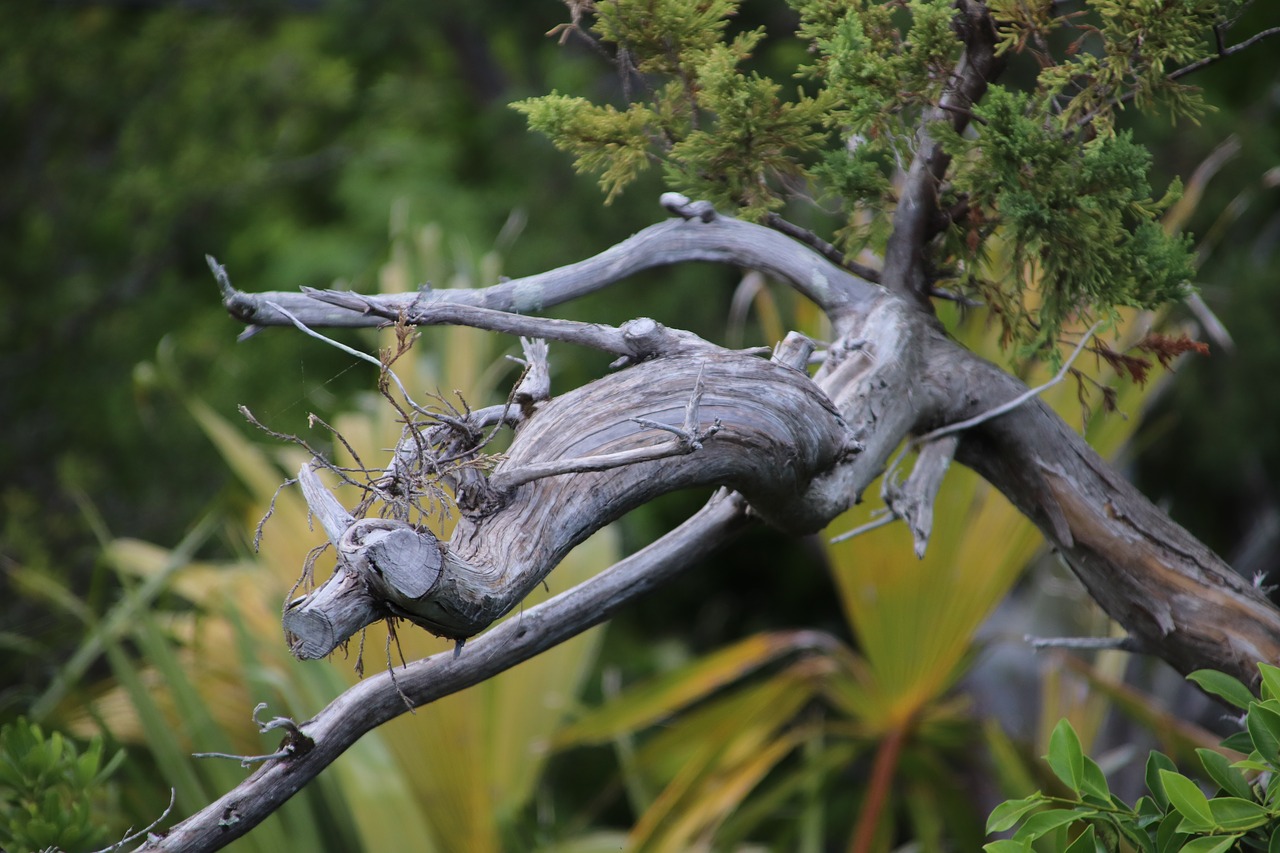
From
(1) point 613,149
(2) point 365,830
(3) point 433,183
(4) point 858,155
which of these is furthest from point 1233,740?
(3) point 433,183

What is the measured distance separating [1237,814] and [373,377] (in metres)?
2.97

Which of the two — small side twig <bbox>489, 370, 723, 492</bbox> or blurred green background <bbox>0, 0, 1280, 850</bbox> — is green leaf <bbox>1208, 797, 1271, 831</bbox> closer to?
small side twig <bbox>489, 370, 723, 492</bbox>

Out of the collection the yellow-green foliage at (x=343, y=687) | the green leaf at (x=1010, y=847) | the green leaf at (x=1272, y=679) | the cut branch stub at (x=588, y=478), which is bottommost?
the yellow-green foliage at (x=343, y=687)

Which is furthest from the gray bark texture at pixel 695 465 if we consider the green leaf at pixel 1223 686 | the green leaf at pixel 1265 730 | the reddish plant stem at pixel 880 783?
the reddish plant stem at pixel 880 783

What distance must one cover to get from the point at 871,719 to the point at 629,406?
4.16ft

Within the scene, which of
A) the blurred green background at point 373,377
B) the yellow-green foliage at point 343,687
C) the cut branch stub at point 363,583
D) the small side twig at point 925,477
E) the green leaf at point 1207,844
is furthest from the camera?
the blurred green background at point 373,377

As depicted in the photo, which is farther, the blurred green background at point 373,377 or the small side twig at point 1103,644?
the blurred green background at point 373,377

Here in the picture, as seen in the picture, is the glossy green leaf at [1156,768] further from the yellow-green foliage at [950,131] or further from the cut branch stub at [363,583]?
the cut branch stub at [363,583]

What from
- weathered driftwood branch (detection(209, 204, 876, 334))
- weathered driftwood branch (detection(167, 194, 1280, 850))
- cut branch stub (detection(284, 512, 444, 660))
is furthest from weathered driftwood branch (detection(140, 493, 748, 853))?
weathered driftwood branch (detection(209, 204, 876, 334))

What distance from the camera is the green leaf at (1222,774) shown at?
0.87 meters

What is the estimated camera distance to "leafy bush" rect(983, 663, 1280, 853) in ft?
2.66

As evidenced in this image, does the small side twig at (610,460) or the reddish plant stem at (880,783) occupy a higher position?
the small side twig at (610,460)

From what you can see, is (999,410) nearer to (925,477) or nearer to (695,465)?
(925,477)

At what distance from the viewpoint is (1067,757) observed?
0.88 metres
